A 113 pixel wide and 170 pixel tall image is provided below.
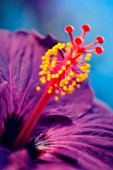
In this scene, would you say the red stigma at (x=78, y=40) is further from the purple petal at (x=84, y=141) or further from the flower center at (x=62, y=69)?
the purple petal at (x=84, y=141)

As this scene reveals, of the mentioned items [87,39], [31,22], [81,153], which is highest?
[31,22]

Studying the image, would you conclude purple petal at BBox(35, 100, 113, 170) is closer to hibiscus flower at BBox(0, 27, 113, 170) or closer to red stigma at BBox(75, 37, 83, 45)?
hibiscus flower at BBox(0, 27, 113, 170)

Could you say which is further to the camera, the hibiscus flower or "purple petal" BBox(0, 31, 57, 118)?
"purple petal" BBox(0, 31, 57, 118)

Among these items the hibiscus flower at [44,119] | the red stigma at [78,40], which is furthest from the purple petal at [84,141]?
the red stigma at [78,40]

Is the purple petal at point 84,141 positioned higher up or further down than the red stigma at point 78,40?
further down

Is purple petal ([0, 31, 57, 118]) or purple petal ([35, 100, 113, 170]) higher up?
purple petal ([0, 31, 57, 118])

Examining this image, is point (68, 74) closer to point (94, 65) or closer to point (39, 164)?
point (39, 164)

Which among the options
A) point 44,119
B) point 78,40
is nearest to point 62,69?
point 78,40

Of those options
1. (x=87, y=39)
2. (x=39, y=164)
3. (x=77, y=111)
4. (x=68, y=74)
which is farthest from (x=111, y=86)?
(x=39, y=164)

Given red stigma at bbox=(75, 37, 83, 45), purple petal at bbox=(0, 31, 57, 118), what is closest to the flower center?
red stigma at bbox=(75, 37, 83, 45)
